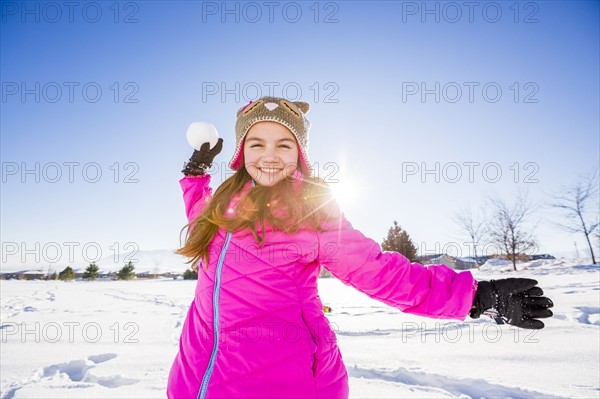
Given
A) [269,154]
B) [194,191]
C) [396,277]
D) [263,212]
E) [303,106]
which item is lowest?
[396,277]

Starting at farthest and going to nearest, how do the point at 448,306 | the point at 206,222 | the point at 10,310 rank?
1. the point at 10,310
2. the point at 206,222
3. the point at 448,306

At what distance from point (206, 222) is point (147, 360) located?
2.14 metres

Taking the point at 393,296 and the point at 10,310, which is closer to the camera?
the point at 393,296

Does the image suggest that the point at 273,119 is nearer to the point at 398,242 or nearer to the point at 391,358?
the point at 391,358

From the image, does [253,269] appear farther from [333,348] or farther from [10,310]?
[10,310]

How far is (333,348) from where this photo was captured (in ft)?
3.91

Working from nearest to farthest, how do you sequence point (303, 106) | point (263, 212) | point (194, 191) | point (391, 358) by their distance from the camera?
point (263, 212), point (194, 191), point (303, 106), point (391, 358)

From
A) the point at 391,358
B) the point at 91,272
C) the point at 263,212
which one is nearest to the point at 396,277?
the point at 263,212

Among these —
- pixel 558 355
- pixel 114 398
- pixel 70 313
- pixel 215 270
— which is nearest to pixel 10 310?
pixel 70 313

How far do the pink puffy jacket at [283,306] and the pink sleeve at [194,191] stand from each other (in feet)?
1.60

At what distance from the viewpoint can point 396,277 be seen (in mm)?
1195

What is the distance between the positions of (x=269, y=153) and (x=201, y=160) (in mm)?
574

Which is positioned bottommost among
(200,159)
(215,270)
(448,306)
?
(448,306)

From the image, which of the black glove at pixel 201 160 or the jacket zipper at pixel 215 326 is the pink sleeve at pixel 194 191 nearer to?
the black glove at pixel 201 160
